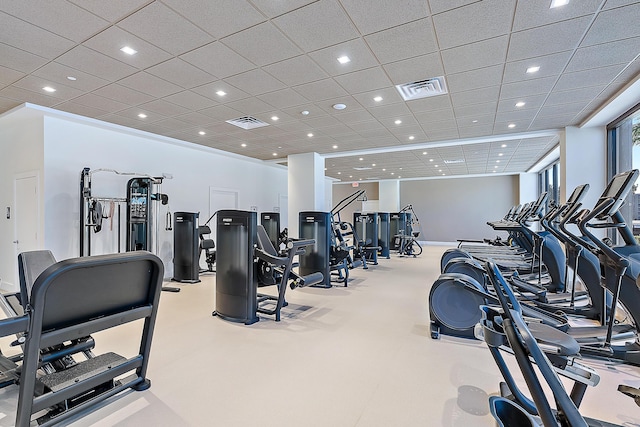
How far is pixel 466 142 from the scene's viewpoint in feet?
25.5

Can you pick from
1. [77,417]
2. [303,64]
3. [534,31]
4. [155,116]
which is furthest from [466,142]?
[77,417]

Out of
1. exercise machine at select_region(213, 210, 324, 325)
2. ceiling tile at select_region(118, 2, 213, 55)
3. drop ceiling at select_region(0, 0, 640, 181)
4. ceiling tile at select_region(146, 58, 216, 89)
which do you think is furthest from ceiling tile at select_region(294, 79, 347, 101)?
exercise machine at select_region(213, 210, 324, 325)

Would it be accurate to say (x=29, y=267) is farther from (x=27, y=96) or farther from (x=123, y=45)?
(x=27, y=96)

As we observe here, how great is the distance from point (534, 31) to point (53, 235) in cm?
738

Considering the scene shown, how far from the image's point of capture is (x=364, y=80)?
4328 millimetres

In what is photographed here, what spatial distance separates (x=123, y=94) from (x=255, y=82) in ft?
6.73

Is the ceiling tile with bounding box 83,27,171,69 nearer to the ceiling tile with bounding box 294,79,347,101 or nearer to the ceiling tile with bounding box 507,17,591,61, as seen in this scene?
the ceiling tile with bounding box 294,79,347,101

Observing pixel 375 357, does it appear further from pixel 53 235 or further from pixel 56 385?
pixel 53 235

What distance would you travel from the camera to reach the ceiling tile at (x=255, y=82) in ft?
13.7

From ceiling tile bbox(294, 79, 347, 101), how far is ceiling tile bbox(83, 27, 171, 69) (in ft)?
5.88

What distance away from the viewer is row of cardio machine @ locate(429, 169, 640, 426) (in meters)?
1.46

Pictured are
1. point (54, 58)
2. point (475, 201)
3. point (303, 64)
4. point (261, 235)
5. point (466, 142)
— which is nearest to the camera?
point (54, 58)

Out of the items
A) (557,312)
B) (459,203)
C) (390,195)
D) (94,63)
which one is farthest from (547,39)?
(390,195)

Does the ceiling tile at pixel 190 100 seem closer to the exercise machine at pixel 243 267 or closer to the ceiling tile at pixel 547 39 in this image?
the exercise machine at pixel 243 267
